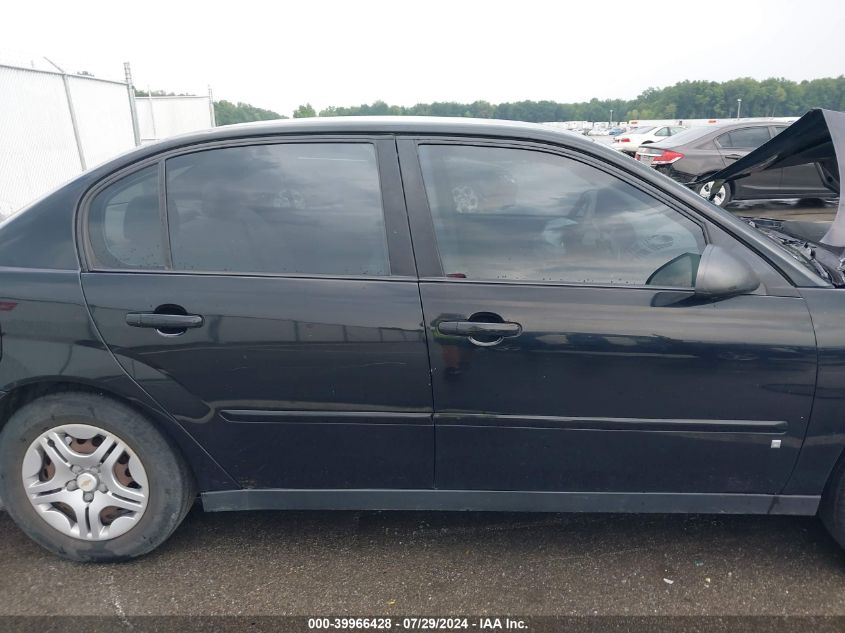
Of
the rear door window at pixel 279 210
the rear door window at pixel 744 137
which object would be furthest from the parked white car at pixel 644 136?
the rear door window at pixel 279 210

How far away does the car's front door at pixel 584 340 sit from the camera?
2168mm

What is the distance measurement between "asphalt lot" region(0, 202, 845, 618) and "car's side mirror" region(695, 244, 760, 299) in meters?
1.10

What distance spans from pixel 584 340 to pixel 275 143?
134cm

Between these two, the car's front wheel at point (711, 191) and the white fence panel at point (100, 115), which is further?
the white fence panel at point (100, 115)

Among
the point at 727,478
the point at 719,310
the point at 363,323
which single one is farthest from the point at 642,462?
Result: the point at 363,323

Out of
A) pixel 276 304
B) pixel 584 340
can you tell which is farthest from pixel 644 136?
pixel 276 304

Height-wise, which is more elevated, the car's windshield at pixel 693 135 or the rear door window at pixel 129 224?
the rear door window at pixel 129 224

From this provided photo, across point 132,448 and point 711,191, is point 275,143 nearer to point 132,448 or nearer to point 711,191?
point 132,448

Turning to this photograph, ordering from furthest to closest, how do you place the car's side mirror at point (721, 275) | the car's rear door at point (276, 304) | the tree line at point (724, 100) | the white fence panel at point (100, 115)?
the tree line at point (724, 100), the white fence panel at point (100, 115), the car's rear door at point (276, 304), the car's side mirror at point (721, 275)

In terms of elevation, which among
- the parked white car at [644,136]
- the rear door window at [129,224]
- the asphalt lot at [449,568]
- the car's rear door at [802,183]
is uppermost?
the rear door window at [129,224]

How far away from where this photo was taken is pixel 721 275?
2.10 metres

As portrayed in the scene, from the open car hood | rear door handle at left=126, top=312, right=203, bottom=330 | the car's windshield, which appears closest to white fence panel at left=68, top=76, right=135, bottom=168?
rear door handle at left=126, top=312, right=203, bottom=330

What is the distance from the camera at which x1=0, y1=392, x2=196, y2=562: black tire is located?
2314 millimetres

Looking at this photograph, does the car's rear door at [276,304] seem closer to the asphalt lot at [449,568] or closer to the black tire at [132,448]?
the black tire at [132,448]
